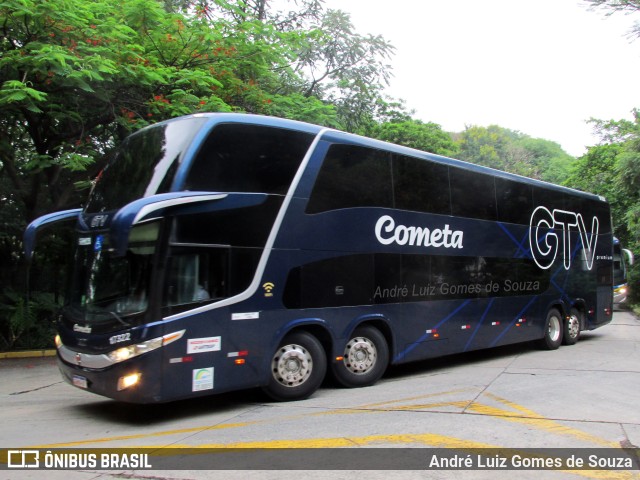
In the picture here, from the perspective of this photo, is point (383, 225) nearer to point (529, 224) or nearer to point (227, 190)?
point (227, 190)

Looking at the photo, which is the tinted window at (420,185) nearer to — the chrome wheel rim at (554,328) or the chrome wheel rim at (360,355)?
the chrome wheel rim at (360,355)

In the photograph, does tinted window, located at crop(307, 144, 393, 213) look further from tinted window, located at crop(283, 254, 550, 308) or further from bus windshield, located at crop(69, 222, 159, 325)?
bus windshield, located at crop(69, 222, 159, 325)

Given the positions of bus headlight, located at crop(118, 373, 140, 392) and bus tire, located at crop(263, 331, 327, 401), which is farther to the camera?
bus tire, located at crop(263, 331, 327, 401)

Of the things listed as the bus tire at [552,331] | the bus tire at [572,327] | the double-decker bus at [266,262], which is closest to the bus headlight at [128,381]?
the double-decker bus at [266,262]

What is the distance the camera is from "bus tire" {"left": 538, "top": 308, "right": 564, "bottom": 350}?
13.4 m

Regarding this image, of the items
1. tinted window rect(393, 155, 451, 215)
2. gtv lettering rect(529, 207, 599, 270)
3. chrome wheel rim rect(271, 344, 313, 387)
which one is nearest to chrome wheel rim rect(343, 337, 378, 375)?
chrome wheel rim rect(271, 344, 313, 387)

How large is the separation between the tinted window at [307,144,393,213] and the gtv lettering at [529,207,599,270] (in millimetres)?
5124

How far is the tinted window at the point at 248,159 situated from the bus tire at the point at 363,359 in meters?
2.77

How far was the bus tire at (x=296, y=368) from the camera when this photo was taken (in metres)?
7.66

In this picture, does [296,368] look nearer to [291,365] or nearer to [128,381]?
[291,365]

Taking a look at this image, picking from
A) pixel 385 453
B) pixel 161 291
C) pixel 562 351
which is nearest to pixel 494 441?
pixel 385 453

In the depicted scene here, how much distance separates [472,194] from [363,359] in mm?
4241

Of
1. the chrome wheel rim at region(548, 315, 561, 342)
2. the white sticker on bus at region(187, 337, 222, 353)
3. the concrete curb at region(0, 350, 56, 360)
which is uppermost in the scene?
the white sticker on bus at region(187, 337, 222, 353)

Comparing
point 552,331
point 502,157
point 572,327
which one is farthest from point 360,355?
point 502,157
